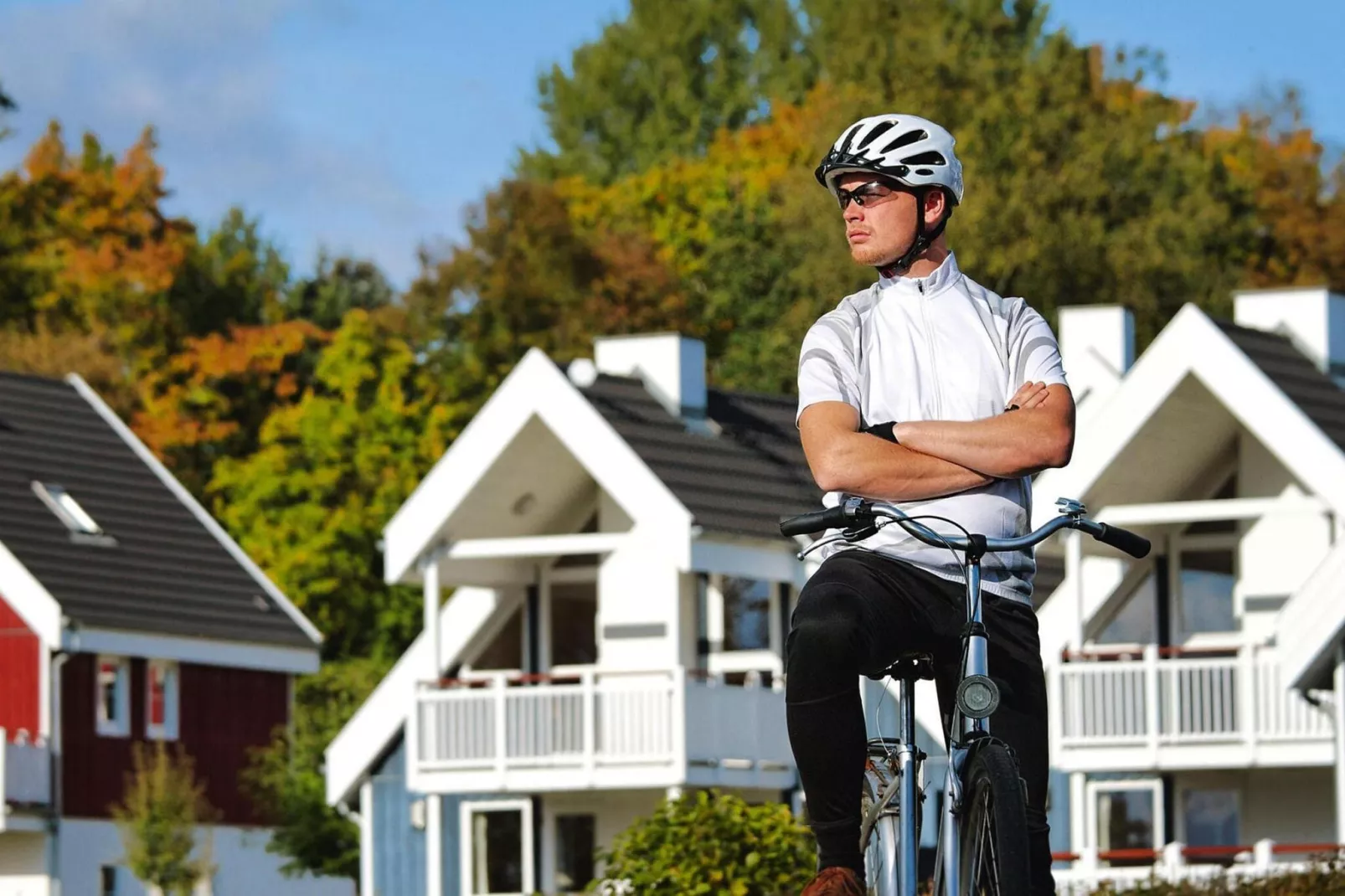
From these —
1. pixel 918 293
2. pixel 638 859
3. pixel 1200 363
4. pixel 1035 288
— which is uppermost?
pixel 1035 288

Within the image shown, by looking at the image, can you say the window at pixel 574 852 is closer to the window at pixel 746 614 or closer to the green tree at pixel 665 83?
the window at pixel 746 614

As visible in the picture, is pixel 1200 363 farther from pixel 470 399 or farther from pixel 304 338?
pixel 304 338

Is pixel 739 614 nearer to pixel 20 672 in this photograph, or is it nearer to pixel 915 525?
pixel 20 672

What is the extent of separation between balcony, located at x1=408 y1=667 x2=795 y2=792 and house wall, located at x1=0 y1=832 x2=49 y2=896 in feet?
32.3

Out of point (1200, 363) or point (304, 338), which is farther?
point (304, 338)

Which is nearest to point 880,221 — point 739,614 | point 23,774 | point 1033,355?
point 1033,355

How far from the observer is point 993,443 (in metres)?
8.75

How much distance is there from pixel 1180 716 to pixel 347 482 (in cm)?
2959

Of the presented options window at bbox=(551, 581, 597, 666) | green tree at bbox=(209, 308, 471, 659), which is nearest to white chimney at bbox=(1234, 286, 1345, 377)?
window at bbox=(551, 581, 597, 666)

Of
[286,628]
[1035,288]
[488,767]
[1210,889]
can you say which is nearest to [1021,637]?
[1210,889]

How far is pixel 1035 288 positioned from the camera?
207ft

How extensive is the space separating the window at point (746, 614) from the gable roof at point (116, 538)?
10990mm

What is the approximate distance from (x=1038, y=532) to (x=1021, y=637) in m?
0.49

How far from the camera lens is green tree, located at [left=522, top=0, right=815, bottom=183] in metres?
88.8
